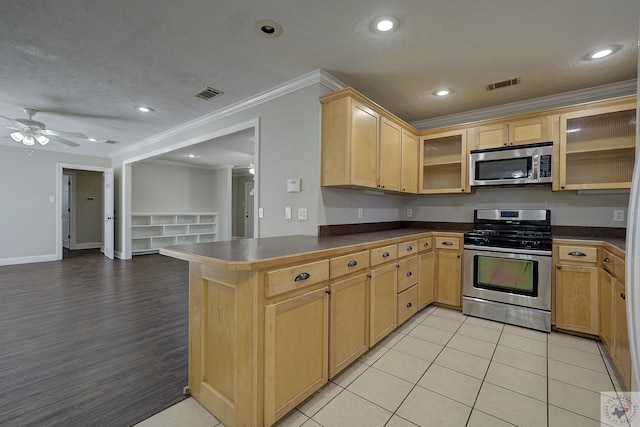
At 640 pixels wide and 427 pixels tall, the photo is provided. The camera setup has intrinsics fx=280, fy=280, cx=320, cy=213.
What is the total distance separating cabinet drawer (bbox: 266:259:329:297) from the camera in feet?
4.66

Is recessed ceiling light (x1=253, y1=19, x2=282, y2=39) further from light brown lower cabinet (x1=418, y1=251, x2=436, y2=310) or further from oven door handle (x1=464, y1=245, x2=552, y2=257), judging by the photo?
oven door handle (x1=464, y1=245, x2=552, y2=257)

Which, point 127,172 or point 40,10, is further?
point 127,172

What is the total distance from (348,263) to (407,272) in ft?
3.56

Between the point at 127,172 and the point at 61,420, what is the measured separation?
218 inches

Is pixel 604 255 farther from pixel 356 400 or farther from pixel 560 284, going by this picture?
pixel 356 400

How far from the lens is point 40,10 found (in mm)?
1795

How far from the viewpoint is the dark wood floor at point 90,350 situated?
1650 millimetres

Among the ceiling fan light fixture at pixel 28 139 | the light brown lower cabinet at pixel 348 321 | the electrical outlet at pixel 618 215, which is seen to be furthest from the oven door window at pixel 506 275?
the ceiling fan light fixture at pixel 28 139

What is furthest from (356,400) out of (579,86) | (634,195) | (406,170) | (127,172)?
(127,172)

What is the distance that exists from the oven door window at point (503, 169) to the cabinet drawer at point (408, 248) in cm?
122

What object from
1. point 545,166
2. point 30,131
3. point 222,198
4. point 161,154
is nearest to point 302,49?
point 545,166

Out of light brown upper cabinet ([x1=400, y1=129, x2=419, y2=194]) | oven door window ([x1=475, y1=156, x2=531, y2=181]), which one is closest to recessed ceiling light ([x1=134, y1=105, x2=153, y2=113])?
light brown upper cabinet ([x1=400, y1=129, x2=419, y2=194])

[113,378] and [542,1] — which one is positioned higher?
[542,1]

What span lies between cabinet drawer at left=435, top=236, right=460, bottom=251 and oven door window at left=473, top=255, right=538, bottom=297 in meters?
0.24
